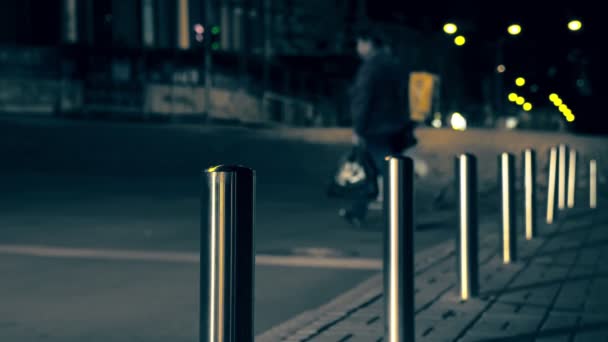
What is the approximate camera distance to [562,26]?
60.9 meters

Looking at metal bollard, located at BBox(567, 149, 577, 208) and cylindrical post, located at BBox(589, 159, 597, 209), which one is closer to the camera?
cylindrical post, located at BBox(589, 159, 597, 209)

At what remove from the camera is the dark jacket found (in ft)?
36.7

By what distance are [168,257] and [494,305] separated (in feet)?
10.5

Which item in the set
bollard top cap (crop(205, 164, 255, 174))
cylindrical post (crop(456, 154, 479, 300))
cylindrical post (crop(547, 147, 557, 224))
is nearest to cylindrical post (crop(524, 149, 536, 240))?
cylindrical post (crop(547, 147, 557, 224))

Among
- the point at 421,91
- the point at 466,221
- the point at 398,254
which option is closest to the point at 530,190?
the point at 466,221

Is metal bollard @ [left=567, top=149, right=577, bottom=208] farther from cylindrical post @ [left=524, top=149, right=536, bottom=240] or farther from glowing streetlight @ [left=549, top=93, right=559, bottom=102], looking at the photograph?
glowing streetlight @ [left=549, top=93, right=559, bottom=102]

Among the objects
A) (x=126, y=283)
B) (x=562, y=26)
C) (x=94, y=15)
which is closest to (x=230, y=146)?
(x=126, y=283)

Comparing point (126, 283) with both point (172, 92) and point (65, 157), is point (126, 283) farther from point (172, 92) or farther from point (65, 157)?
point (172, 92)

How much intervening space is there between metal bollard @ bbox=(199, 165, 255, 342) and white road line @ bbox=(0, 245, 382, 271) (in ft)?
16.0

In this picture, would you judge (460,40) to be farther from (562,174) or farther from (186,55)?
(562,174)

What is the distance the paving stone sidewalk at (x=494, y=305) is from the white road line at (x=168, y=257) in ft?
1.67

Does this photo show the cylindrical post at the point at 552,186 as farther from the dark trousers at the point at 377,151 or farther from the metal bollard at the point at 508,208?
the metal bollard at the point at 508,208

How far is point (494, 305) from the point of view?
6.58 metres

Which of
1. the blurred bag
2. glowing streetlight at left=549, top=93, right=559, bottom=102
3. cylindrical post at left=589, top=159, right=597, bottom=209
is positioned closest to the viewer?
the blurred bag
